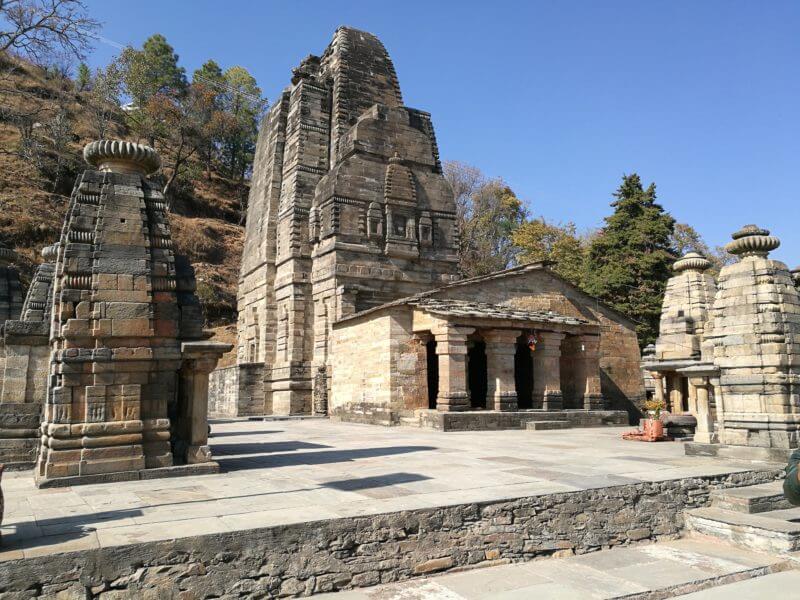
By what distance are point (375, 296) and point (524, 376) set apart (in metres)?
7.05

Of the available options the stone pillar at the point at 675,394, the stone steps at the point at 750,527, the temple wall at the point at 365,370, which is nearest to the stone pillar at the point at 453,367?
the temple wall at the point at 365,370

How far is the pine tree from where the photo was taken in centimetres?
3278

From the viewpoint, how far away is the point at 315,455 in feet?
35.9

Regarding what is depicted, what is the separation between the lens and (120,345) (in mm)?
8539

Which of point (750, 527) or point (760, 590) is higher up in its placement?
point (750, 527)

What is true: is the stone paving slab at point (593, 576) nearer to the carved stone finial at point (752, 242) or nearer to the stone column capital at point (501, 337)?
the carved stone finial at point (752, 242)

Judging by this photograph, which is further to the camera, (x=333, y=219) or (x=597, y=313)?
(x=333, y=219)

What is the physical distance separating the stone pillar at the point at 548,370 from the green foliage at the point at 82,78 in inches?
2191

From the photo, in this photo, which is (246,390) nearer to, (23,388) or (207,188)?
(23,388)

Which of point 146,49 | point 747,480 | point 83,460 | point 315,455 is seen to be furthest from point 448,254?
point 146,49

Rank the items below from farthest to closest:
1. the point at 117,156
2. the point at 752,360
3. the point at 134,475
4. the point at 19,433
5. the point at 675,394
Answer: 1. the point at 675,394
2. the point at 752,360
3. the point at 19,433
4. the point at 117,156
5. the point at 134,475

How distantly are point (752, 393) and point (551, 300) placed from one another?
41.2 feet

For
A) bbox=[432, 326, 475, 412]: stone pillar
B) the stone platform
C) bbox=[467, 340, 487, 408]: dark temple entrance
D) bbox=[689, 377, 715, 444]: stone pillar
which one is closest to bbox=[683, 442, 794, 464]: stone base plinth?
the stone platform

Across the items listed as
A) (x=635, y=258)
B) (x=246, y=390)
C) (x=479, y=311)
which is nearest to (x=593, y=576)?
(x=479, y=311)
